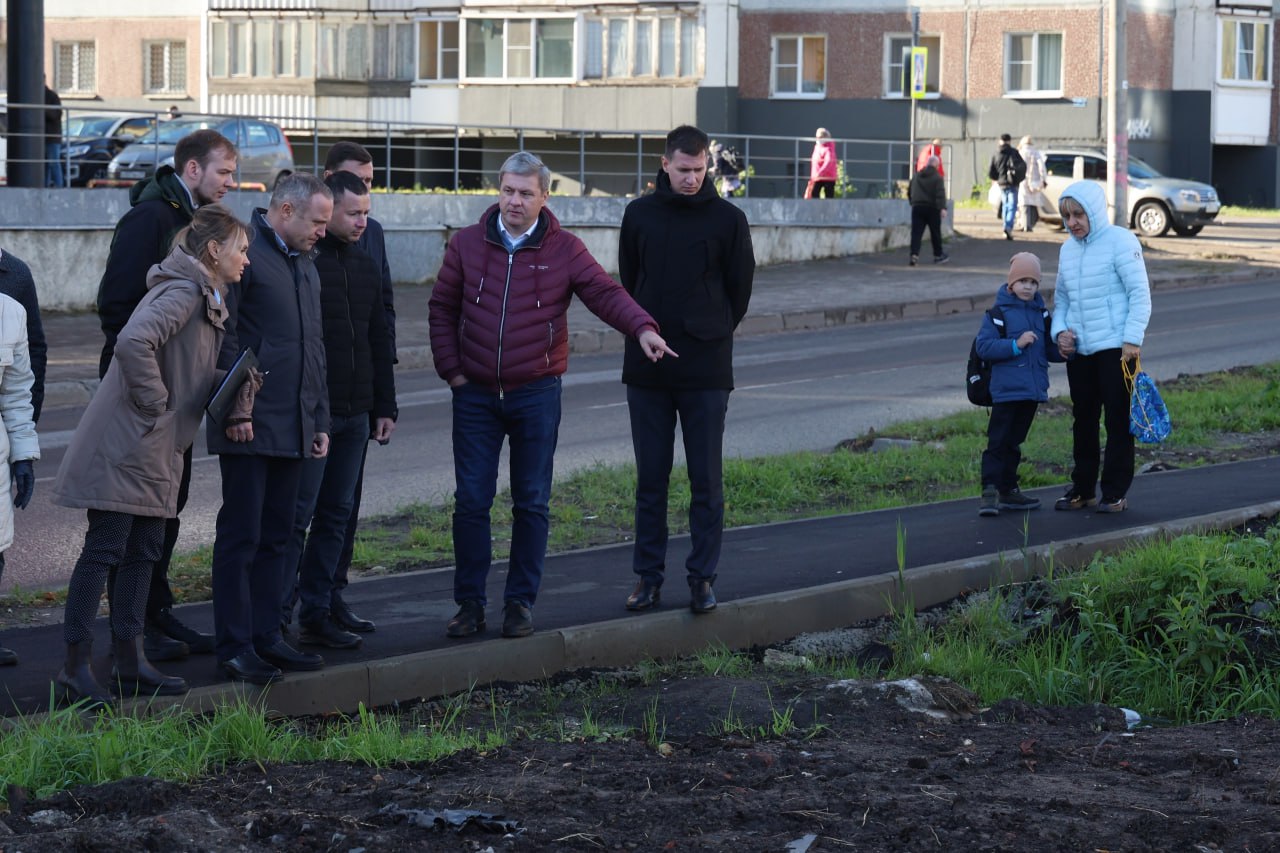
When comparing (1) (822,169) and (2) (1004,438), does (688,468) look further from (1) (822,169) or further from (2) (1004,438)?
(1) (822,169)

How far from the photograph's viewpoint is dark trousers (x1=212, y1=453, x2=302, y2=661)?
5.99 metres

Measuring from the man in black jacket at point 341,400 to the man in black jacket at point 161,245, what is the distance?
0.43 m

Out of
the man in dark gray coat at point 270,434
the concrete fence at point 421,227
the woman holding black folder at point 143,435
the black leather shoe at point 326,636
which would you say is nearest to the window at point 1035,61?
the concrete fence at point 421,227

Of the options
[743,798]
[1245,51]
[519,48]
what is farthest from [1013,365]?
[1245,51]

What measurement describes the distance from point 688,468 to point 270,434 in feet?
6.45

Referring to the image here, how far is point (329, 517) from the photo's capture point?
22.1ft

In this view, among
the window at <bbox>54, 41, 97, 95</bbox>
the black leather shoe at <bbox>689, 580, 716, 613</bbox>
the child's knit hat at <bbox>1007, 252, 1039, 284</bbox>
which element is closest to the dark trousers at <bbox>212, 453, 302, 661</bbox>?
the black leather shoe at <bbox>689, 580, 716, 613</bbox>

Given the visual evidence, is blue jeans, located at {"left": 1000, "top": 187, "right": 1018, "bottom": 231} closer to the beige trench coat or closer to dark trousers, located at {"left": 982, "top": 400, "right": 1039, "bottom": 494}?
dark trousers, located at {"left": 982, "top": 400, "right": 1039, "bottom": 494}

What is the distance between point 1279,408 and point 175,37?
4199cm

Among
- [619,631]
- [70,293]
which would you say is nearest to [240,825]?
[619,631]

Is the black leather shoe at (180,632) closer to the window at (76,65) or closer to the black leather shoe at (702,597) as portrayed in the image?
the black leather shoe at (702,597)

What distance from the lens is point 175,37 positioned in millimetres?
49438

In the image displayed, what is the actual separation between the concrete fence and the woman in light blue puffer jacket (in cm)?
1064

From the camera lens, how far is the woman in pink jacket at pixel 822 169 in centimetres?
3083
